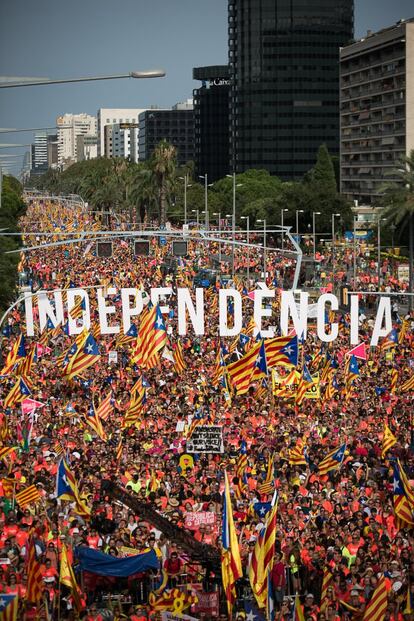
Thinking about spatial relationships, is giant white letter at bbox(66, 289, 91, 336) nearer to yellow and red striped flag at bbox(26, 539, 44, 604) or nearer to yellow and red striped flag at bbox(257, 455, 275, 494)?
yellow and red striped flag at bbox(257, 455, 275, 494)

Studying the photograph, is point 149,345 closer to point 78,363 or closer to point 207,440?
point 78,363

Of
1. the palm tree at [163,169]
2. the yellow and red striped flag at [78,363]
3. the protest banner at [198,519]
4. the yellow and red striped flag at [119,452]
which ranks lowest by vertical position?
the yellow and red striped flag at [119,452]

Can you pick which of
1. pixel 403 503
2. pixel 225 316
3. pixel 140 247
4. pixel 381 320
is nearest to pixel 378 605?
pixel 403 503

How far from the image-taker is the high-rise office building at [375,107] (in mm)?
123062

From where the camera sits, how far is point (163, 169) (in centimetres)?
12006

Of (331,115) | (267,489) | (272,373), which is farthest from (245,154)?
(267,489)

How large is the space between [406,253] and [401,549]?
271ft

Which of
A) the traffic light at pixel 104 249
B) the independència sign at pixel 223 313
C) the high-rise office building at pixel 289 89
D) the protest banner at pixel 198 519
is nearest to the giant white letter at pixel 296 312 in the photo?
the independència sign at pixel 223 313

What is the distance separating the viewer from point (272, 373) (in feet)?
116

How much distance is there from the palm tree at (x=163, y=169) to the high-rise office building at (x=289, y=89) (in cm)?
7236

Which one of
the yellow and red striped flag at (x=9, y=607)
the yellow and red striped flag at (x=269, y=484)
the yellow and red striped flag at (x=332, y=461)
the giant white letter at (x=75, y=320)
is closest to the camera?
the yellow and red striped flag at (x=9, y=607)

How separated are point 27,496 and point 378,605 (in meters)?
7.95

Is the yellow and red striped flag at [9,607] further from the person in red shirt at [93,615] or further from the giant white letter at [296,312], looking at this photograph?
the giant white letter at [296,312]

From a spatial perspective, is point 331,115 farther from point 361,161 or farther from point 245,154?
point 361,161
